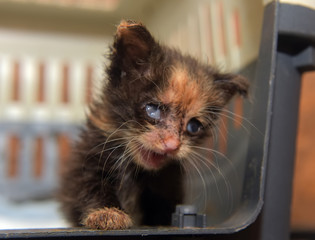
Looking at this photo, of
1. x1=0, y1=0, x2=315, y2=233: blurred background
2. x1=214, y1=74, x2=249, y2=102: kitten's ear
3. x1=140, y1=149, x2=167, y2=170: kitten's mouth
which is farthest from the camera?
x1=0, y1=0, x2=315, y2=233: blurred background

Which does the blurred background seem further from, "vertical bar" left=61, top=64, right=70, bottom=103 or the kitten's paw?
the kitten's paw

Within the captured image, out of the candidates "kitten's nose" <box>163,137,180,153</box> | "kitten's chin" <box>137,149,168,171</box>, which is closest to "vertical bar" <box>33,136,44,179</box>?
"kitten's chin" <box>137,149,168,171</box>

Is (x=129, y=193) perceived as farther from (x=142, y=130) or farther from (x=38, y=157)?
(x=38, y=157)

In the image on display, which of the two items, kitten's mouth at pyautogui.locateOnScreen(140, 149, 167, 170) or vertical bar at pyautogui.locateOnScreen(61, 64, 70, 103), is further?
vertical bar at pyautogui.locateOnScreen(61, 64, 70, 103)

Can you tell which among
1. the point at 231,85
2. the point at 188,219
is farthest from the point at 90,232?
the point at 231,85

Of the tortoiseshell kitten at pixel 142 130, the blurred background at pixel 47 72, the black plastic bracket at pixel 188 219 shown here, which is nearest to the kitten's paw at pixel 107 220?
the tortoiseshell kitten at pixel 142 130

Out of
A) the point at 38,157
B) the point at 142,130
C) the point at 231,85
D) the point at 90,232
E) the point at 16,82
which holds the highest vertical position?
the point at 16,82

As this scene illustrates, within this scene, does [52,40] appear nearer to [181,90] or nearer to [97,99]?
[97,99]
